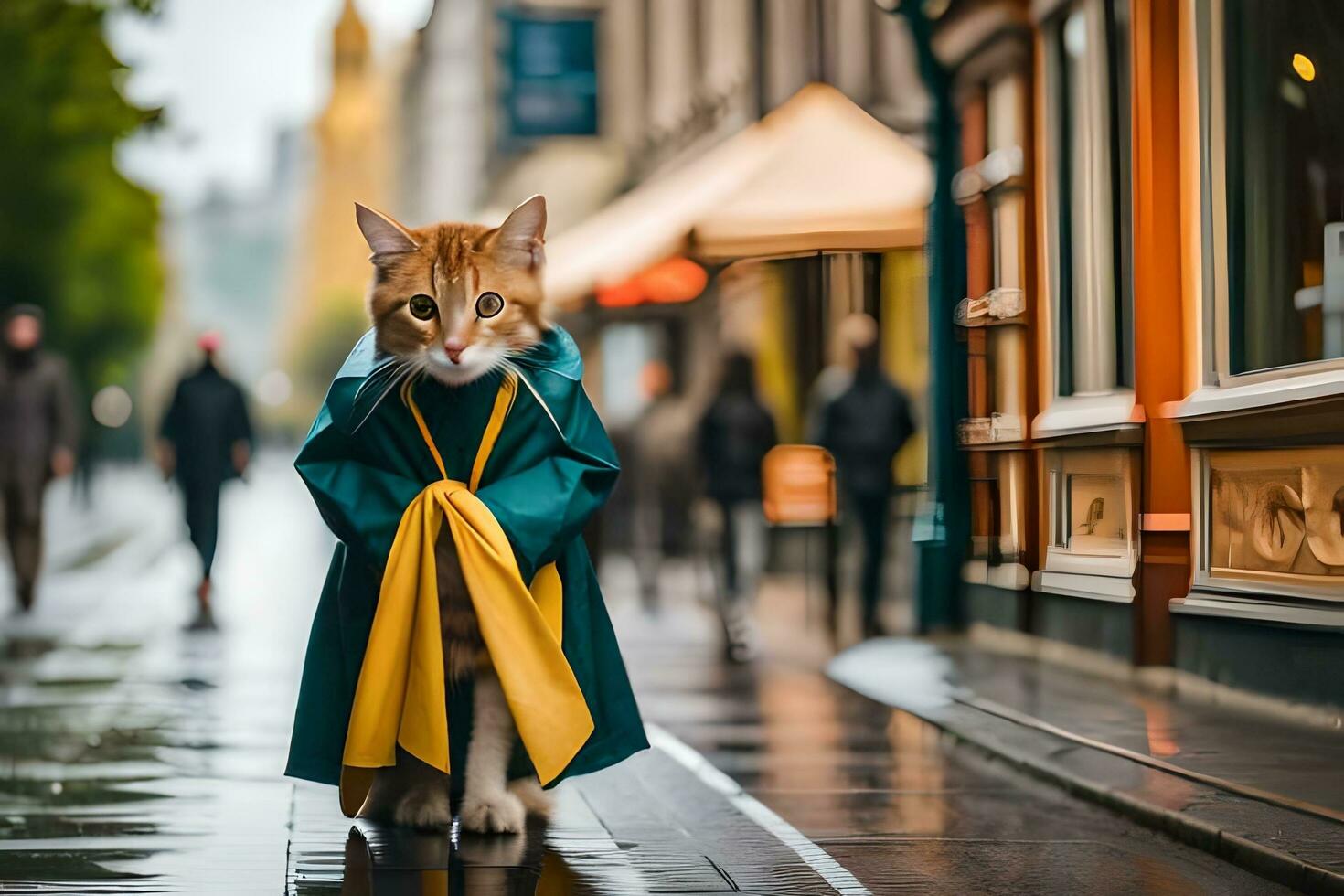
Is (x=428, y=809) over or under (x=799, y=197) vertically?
under

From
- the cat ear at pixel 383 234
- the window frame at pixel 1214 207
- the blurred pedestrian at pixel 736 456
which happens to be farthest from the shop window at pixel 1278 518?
the blurred pedestrian at pixel 736 456

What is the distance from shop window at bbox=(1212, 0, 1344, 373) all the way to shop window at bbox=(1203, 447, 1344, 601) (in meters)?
0.44

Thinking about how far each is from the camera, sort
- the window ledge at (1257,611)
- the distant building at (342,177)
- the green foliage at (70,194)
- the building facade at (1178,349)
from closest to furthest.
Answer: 1. the window ledge at (1257,611)
2. the building facade at (1178,349)
3. the green foliage at (70,194)
4. the distant building at (342,177)

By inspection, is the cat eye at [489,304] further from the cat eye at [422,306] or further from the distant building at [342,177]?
the distant building at [342,177]

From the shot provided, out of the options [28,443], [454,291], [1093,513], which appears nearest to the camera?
[454,291]

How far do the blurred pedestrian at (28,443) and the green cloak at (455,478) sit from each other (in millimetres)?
9381

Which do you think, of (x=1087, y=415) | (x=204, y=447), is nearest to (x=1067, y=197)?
(x=1087, y=415)

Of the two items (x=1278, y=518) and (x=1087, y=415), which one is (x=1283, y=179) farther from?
(x=1087, y=415)

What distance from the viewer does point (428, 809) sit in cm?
608

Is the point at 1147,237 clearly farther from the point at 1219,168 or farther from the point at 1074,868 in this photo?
the point at 1074,868

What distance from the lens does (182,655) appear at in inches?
485

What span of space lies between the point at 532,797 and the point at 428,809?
614 mm

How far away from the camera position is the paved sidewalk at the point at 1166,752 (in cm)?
628

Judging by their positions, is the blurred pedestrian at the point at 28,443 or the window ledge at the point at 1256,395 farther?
the blurred pedestrian at the point at 28,443
